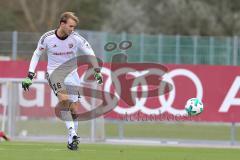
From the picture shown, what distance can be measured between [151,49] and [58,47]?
55.8 ft

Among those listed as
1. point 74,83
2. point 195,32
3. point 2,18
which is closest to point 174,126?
point 74,83

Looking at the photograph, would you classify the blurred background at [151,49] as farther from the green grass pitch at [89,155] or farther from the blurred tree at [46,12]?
the green grass pitch at [89,155]

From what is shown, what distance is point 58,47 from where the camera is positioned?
1457 centimetres

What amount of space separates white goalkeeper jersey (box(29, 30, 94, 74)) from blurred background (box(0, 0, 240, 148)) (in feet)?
19.1

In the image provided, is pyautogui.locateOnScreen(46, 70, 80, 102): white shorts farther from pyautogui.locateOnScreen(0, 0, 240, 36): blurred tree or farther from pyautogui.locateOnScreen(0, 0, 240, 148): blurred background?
pyautogui.locateOnScreen(0, 0, 240, 36): blurred tree

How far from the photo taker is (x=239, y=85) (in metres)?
20.6

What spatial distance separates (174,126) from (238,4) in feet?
89.3

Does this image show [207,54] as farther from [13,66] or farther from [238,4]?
[238,4]

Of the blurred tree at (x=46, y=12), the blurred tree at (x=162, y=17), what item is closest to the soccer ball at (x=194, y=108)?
the blurred tree at (x=162, y=17)

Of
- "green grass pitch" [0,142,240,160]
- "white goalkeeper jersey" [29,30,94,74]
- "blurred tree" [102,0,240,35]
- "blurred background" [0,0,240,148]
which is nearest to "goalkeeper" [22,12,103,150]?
"white goalkeeper jersey" [29,30,94,74]

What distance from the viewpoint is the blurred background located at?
2070cm

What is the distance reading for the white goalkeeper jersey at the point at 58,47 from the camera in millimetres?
14547

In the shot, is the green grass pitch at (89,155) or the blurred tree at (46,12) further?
the blurred tree at (46,12)

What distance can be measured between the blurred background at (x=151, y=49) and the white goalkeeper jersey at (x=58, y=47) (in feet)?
19.1
